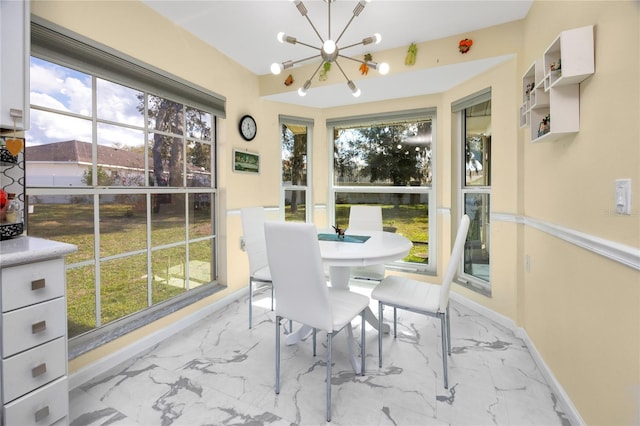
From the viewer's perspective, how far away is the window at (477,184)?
2.89 m

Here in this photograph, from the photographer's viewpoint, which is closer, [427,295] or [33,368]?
[33,368]

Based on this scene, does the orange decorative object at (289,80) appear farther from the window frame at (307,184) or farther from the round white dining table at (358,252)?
the round white dining table at (358,252)

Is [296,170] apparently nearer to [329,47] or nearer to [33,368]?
[329,47]

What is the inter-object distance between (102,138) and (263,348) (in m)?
1.87

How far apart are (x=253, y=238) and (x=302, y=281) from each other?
1284 millimetres

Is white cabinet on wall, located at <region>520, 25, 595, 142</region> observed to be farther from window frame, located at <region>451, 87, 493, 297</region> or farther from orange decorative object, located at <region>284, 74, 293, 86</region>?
orange decorative object, located at <region>284, 74, 293, 86</region>

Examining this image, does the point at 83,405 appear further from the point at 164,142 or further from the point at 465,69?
the point at 465,69

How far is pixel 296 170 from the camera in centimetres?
392

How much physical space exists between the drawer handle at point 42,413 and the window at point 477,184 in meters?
3.14

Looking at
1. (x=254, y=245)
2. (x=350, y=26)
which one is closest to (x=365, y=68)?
(x=350, y=26)

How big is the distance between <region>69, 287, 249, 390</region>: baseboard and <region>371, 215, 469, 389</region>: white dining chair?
1.64 meters

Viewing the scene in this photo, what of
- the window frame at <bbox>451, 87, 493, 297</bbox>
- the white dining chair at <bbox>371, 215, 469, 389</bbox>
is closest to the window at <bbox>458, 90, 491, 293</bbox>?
the window frame at <bbox>451, 87, 493, 297</bbox>

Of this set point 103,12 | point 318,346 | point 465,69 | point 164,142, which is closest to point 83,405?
point 318,346

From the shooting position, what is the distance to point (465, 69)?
269cm
